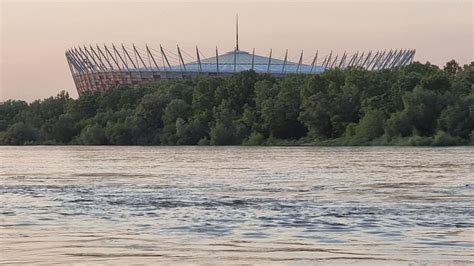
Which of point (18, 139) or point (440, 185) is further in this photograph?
point (18, 139)

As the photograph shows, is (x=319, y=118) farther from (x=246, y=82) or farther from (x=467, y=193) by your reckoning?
(x=467, y=193)

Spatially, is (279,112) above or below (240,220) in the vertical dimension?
above

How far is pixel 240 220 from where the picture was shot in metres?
21.7

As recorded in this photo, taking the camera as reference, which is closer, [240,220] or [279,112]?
[240,220]

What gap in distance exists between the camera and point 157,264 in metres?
15.2

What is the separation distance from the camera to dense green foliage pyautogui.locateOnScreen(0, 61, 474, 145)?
95562mm

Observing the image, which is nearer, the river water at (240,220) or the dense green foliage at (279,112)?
the river water at (240,220)

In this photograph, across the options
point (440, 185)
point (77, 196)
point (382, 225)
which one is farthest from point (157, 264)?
point (440, 185)

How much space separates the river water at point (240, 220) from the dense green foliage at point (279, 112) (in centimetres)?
5751

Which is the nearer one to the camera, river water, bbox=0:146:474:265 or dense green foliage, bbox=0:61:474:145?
river water, bbox=0:146:474:265

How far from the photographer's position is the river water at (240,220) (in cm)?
1627

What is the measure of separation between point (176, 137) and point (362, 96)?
20.2 m

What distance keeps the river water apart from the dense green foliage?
57.5 metres

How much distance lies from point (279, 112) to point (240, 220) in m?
88.3
